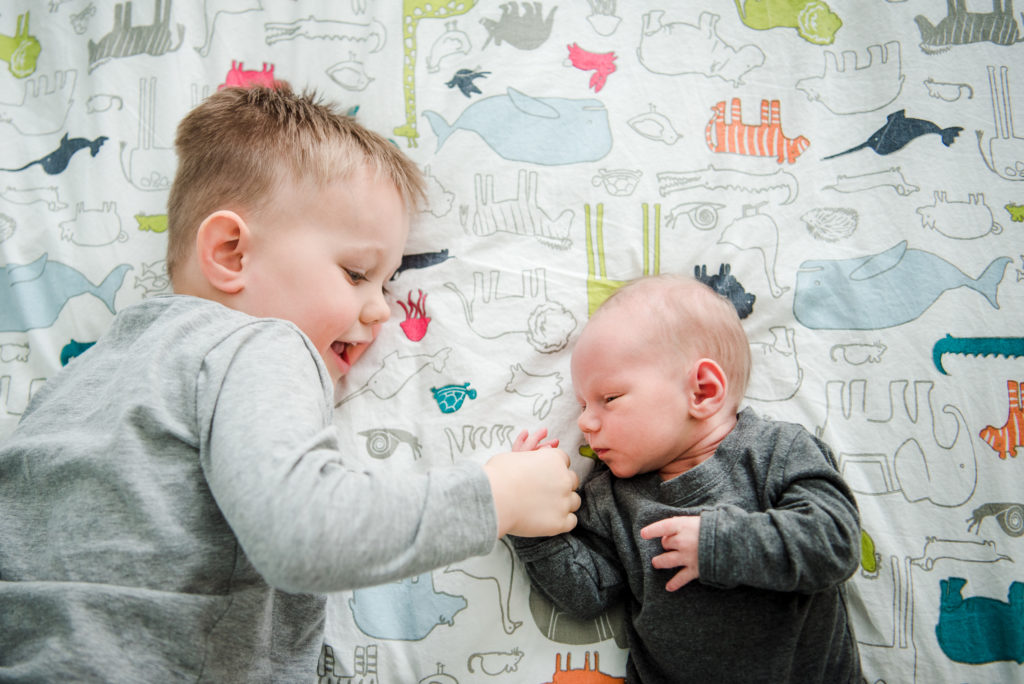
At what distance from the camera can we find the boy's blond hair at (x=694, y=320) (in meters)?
1.01

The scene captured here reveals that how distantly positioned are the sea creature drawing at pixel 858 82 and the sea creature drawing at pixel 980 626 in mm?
852

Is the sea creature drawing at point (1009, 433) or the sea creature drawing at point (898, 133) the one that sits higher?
the sea creature drawing at point (898, 133)

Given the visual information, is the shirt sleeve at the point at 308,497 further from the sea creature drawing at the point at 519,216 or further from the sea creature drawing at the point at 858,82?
the sea creature drawing at the point at 858,82

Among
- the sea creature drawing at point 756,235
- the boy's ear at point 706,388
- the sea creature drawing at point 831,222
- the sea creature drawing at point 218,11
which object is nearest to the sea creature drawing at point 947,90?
the sea creature drawing at point 831,222

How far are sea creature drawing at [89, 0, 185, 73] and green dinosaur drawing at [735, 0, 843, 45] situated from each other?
1.14 meters

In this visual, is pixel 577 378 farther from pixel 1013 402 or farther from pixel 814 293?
pixel 1013 402

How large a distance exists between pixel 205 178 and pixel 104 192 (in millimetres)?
375

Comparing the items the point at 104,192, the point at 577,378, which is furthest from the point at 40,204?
the point at 577,378

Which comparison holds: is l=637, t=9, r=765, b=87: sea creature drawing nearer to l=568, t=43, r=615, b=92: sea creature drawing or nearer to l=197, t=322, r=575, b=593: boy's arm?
l=568, t=43, r=615, b=92: sea creature drawing

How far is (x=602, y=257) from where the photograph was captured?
3.92 feet

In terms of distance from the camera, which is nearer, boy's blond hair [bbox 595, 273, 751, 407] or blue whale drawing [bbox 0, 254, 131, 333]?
boy's blond hair [bbox 595, 273, 751, 407]

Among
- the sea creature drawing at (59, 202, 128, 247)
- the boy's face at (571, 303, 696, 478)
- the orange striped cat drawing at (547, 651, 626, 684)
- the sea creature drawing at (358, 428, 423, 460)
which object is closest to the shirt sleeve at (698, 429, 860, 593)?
the boy's face at (571, 303, 696, 478)

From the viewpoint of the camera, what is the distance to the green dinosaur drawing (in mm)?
1248

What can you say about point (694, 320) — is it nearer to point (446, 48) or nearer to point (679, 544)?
point (679, 544)
